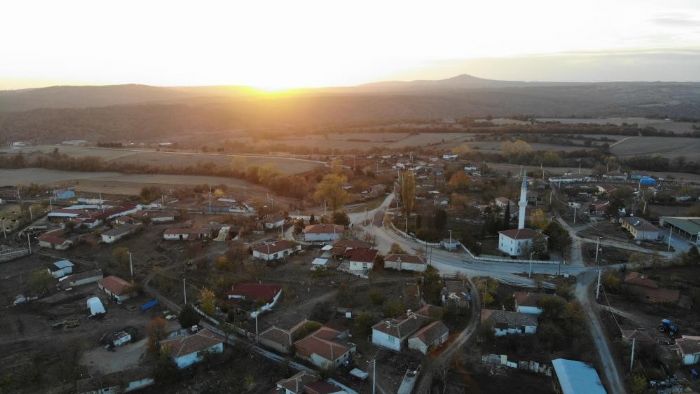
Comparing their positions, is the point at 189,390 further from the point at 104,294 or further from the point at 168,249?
the point at 168,249

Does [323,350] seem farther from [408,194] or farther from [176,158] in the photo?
[176,158]

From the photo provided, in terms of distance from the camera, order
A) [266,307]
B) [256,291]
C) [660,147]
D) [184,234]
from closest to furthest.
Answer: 1. [266,307]
2. [256,291]
3. [184,234]
4. [660,147]

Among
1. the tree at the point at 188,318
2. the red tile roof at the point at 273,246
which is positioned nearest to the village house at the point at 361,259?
the red tile roof at the point at 273,246

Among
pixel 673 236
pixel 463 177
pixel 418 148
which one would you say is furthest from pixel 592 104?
pixel 673 236

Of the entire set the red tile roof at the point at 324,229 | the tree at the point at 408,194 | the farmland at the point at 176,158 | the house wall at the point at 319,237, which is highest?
the tree at the point at 408,194

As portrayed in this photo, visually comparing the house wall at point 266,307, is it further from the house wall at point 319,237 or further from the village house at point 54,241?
the village house at point 54,241

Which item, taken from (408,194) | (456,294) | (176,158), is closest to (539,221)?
(408,194)
